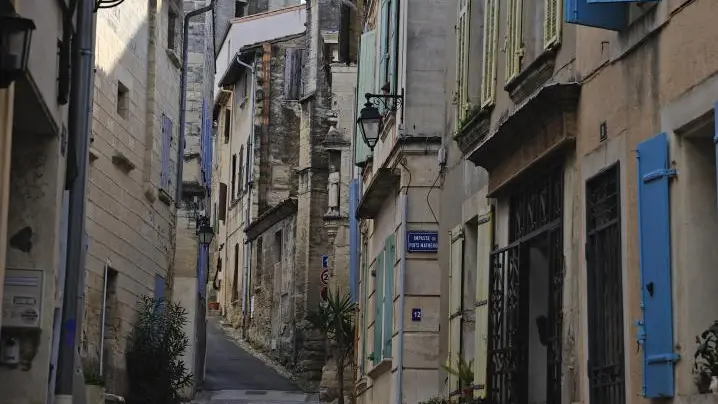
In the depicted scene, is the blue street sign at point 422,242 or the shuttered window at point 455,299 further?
the blue street sign at point 422,242

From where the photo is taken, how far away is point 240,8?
190 feet

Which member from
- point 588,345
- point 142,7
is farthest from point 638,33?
point 142,7

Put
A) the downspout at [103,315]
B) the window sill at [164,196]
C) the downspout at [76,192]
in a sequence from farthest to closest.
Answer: the window sill at [164,196] < the downspout at [103,315] < the downspout at [76,192]

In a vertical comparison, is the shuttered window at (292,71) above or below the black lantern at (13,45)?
above

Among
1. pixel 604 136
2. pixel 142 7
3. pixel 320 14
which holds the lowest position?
pixel 604 136

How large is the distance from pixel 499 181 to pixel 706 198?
4194 mm

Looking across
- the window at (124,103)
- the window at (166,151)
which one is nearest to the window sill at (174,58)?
the window at (166,151)

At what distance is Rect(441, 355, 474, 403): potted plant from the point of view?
1262 centimetres

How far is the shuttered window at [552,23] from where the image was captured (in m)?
9.95

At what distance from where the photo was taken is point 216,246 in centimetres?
5244

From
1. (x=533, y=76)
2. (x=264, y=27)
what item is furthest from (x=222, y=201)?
(x=533, y=76)

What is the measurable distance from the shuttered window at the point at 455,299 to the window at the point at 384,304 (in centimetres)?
264

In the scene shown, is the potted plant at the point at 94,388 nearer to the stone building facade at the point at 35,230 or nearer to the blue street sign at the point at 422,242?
the blue street sign at the point at 422,242

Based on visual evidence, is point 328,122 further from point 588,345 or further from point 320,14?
point 588,345
